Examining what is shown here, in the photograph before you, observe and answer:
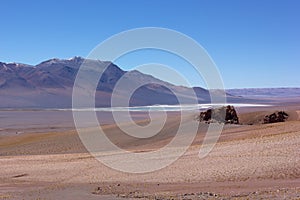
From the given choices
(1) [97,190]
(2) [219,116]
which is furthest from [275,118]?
(1) [97,190]

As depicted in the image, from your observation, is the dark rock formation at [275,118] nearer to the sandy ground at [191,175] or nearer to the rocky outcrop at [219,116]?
the rocky outcrop at [219,116]

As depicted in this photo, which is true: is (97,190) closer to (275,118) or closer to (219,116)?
(219,116)

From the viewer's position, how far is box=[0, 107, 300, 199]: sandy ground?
13.7 m

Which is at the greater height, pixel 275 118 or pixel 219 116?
pixel 219 116

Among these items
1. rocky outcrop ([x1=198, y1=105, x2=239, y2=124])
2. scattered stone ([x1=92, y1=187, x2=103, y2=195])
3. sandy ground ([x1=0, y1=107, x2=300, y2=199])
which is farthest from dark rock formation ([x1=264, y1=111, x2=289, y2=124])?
scattered stone ([x1=92, y1=187, x2=103, y2=195])

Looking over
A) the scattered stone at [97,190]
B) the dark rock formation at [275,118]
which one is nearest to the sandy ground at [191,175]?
the scattered stone at [97,190]

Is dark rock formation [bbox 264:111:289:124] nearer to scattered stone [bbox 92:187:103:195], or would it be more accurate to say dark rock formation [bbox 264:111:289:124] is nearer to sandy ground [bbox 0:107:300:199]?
sandy ground [bbox 0:107:300:199]

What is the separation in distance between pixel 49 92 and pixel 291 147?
581 feet

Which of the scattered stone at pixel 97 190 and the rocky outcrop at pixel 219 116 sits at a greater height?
the rocky outcrop at pixel 219 116

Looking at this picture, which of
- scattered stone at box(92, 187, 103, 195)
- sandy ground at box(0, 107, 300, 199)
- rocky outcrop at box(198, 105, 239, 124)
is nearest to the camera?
sandy ground at box(0, 107, 300, 199)

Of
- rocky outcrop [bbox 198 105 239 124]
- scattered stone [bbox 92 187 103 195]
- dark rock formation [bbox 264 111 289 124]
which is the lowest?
scattered stone [bbox 92 187 103 195]

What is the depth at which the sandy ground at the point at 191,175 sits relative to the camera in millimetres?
13703

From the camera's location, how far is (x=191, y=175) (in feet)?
57.4

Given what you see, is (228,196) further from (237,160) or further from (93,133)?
(93,133)
